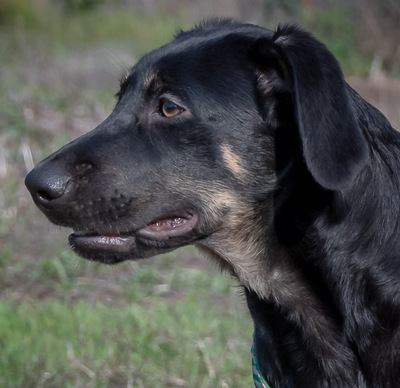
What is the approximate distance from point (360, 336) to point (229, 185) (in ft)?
2.67

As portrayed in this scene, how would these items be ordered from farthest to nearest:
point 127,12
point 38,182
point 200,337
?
point 127,12 < point 200,337 < point 38,182

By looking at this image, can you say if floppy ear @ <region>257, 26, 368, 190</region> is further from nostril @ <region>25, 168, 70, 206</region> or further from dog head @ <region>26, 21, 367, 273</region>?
nostril @ <region>25, 168, 70, 206</region>

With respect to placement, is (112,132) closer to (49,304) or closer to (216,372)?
(216,372)

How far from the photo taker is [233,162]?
129 inches

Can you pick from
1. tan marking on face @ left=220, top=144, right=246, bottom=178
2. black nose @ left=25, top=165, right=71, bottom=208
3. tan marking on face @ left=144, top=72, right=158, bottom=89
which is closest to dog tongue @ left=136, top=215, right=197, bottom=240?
tan marking on face @ left=220, top=144, right=246, bottom=178

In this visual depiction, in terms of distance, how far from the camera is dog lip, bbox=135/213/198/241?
129 inches

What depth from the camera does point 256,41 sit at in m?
3.30

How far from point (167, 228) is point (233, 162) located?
39 cm

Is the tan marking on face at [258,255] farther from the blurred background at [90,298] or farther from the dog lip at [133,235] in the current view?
the blurred background at [90,298]

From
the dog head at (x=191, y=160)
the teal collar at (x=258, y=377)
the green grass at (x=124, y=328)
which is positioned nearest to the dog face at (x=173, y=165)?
the dog head at (x=191, y=160)

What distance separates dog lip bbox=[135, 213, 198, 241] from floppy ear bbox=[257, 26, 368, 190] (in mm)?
609

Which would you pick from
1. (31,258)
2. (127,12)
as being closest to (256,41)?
(31,258)

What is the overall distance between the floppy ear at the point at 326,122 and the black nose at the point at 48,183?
3.17ft

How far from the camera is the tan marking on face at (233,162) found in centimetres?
327
